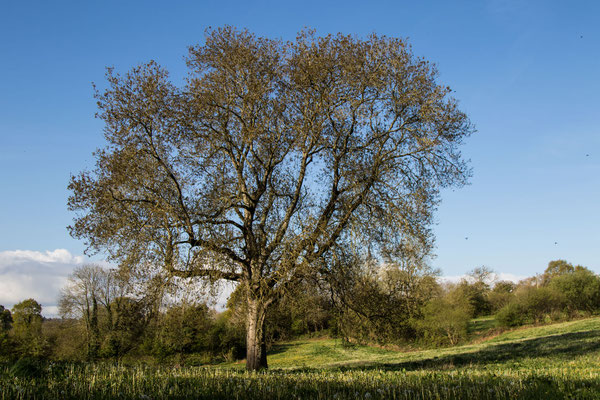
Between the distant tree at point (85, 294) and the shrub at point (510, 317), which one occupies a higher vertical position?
the distant tree at point (85, 294)

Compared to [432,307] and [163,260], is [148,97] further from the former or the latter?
[432,307]

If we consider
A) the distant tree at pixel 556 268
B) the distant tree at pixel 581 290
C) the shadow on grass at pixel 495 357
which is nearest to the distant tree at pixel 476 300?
the distant tree at pixel 581 290

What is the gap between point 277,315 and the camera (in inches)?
666

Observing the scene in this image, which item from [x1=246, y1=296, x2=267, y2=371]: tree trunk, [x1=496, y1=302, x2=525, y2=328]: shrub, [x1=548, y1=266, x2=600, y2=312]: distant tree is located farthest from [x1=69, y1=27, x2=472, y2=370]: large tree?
[x1=548, y1=266, x2=600, y2=312]: distant tree

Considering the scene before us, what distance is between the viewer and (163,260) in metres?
14.3

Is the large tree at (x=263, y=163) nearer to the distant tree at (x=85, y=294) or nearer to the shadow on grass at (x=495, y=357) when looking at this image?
the shadow on grass at (x=495, y=357)

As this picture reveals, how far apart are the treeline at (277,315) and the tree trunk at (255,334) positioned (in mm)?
691

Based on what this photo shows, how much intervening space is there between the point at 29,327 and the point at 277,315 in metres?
45.7


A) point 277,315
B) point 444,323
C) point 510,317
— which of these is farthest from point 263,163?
point 510,317

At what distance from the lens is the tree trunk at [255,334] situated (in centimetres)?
1534

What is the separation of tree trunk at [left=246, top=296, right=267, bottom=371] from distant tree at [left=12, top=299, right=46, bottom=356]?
3404cm

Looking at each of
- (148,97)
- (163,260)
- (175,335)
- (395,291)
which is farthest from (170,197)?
(395,291)

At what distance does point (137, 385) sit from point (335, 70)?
13172 mm

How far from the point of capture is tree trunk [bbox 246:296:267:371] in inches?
604
